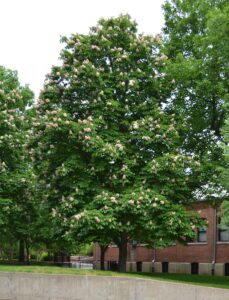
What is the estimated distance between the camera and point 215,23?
27.7 metres

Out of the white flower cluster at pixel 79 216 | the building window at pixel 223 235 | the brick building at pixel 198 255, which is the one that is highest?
the white flower cluster at pixel 79 216

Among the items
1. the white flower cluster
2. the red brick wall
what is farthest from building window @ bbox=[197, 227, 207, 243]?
the white flower cluster

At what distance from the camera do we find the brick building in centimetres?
4206

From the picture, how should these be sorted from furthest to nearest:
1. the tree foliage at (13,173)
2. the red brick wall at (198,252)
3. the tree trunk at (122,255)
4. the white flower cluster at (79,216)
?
1. the red brick wall at (198,252)
2. the tree foliage at (13,173)
3. the tree trunk at (122,255)
4. the white flower cluster at (79,216)

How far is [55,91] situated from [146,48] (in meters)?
4.79

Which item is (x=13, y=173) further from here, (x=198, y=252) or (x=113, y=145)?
(x=198, y=252)

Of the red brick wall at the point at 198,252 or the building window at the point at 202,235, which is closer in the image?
the red brick wall at the point at 198,252

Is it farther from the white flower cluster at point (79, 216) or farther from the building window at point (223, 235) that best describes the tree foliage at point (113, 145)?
the building window at point (223, 235)

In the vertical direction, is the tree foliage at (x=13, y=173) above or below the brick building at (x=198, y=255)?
above

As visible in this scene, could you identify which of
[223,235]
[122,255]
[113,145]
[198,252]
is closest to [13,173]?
[122,255]

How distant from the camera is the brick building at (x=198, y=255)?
42.1 m

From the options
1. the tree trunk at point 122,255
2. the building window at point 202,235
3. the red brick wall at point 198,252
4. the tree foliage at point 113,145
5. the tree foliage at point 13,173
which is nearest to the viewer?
the tree foliage at point 113,145

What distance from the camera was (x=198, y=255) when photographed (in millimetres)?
44812

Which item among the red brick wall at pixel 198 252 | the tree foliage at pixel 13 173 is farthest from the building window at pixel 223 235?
the tree foliage at pixel 13 173
